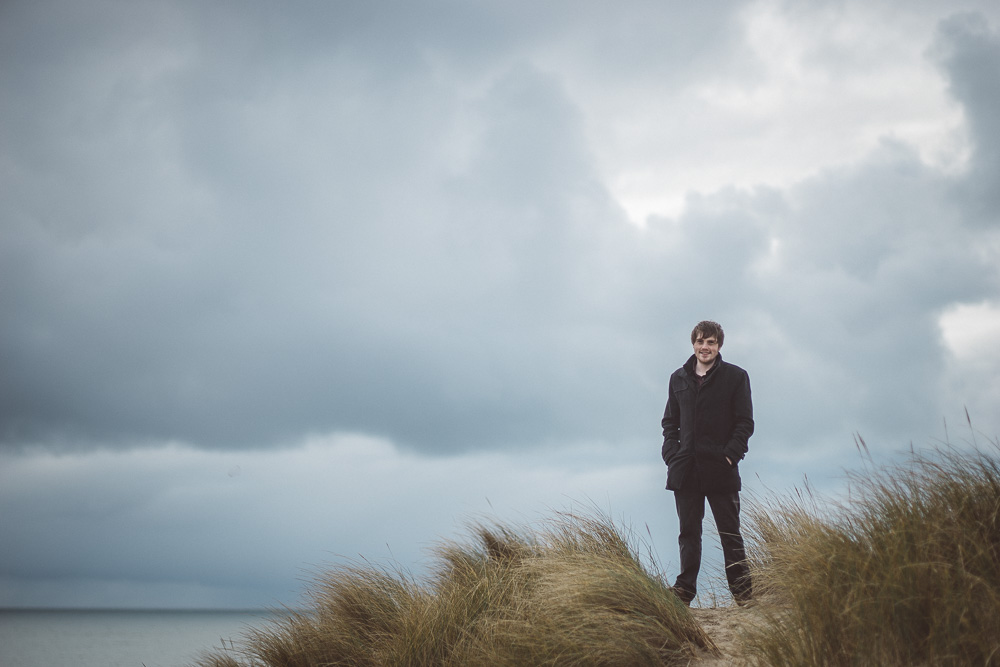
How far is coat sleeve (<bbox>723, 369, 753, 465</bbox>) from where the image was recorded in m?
5.64

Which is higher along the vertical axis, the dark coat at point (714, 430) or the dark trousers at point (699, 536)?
the dark coat at point (714, 430)

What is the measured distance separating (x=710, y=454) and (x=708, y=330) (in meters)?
0.99

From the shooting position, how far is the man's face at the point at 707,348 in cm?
580

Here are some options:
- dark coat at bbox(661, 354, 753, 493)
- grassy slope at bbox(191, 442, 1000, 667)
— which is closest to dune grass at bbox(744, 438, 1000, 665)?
grassy slope at bbox(191, 442, 1000, 667)

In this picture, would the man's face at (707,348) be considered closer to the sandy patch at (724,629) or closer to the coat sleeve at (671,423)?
the coat sleeve at (671,423)

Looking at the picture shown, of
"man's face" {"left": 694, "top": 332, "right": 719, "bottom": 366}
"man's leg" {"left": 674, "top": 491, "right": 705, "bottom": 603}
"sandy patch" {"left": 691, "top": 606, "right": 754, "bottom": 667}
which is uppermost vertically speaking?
"man's face" {"left": 694, "top": 332, "right": 719, "bottom": 366}

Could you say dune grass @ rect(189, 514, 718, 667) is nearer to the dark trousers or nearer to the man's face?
the dark trousers

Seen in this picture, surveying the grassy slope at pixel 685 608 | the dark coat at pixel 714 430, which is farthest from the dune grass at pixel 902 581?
the dark coat at pixel 714 430

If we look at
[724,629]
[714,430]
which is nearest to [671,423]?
[714,430]

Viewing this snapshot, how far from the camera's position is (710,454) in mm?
5656

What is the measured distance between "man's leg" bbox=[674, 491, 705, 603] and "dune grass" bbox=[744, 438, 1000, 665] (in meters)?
1.12

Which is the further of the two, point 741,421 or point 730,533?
point 741,421

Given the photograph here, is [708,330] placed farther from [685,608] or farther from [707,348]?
[685,608]

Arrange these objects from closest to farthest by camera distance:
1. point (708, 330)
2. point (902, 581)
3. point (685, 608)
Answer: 1. point (902, 581)
2. point (685, 608)
3. point (708, 330)
